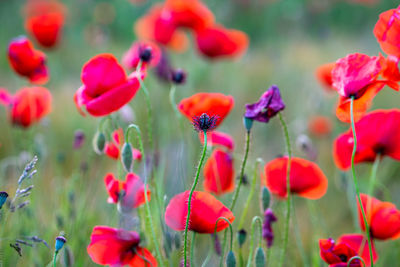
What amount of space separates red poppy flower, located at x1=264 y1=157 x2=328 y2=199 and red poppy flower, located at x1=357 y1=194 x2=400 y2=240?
83mm

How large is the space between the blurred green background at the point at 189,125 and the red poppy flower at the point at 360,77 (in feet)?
0.91

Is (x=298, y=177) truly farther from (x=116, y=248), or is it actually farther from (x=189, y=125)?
(x=189, y=125)

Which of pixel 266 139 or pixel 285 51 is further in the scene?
pixel 285 51

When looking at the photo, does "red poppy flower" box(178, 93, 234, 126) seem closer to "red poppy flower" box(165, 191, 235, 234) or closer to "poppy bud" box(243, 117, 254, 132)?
"poppy bud" box(243, 117, 254, 132)

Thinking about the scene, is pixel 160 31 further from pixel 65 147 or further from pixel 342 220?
pixel 342 220

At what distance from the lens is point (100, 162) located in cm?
161

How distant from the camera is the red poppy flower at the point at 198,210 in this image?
66 centimetres

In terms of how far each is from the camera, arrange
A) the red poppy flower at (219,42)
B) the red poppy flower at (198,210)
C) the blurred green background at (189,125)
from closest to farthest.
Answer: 1. the red poppy flower at (198,210)
2. the blurred green background at (189,125)
3. the red poppy flower at (219,42)

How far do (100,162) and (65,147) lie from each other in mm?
359

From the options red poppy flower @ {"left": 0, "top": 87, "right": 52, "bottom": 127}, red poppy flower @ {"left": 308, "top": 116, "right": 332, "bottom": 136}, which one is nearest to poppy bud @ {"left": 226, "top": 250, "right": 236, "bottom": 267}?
red poppy flower @ {"left": 0, "top": 87, "right": 52, "bottom": 127}

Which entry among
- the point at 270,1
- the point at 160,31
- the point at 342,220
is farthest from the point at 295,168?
the point at 270,1

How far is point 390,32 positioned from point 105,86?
0.48 metres

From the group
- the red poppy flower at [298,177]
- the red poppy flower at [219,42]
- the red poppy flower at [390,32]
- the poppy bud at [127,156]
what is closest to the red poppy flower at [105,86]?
the poppy bud at [127,156]

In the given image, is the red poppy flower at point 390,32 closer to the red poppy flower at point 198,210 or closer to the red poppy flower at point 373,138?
the red poppy flower at point 373,138
